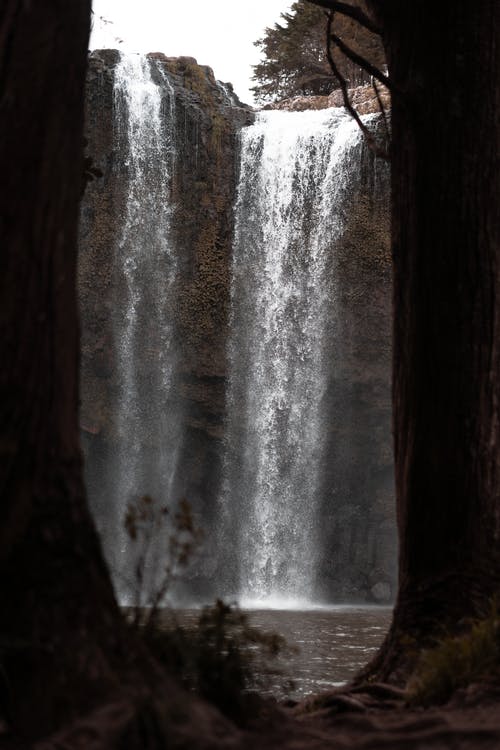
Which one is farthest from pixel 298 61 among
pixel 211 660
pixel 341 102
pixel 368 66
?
pixel 211 660

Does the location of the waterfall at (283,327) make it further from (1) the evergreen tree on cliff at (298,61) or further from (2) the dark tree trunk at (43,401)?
(2) the dark tree trunk at (43,401)

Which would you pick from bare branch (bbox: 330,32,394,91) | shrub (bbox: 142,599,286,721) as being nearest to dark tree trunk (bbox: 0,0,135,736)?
shrub (bbox: 142,599,286,721)

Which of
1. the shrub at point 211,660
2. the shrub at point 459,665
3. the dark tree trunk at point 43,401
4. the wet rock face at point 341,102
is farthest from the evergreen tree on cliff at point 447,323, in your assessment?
the wet rock face at point 341,102

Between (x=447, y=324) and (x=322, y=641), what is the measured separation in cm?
856

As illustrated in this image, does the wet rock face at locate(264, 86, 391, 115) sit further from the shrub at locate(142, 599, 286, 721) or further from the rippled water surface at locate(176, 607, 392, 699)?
the shrub at locate(142, 599, 286, 721)

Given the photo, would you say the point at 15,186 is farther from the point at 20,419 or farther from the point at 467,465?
the point at 467,465

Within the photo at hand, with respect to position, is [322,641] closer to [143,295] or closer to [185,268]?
[143,295]

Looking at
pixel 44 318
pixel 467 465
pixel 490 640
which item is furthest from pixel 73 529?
pixel 467 465

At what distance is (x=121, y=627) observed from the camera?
2990mm

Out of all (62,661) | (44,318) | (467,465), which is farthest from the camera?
(467,465)

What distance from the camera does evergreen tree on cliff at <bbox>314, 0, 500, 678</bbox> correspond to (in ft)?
17.2

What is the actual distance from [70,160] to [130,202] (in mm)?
24827

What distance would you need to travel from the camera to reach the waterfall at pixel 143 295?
26.9 meters

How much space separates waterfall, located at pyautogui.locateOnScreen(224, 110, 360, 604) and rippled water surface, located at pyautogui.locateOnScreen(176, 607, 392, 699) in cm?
434
